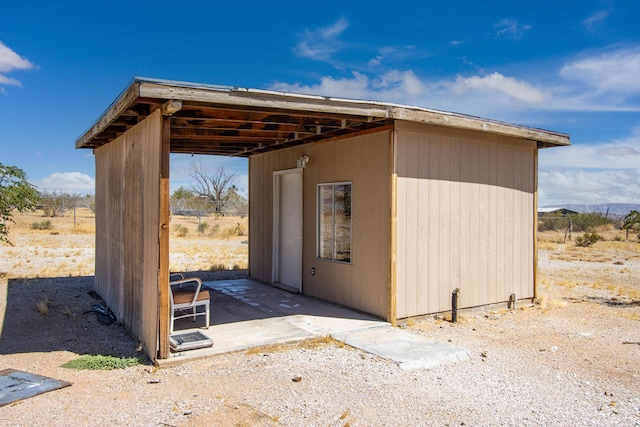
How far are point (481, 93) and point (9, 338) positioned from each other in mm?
15834

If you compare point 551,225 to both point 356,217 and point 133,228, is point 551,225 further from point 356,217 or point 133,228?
point 133,228

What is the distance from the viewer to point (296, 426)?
332 cm

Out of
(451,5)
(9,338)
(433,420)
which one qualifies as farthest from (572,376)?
(451,5)

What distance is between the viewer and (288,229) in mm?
8852

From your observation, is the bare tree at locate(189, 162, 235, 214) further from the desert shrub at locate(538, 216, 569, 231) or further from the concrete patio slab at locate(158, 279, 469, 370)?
the concrete patio slab at locate(158, 279, 469, 370)

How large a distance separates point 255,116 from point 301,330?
2683mm

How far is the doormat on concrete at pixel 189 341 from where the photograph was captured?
4882 millimetres

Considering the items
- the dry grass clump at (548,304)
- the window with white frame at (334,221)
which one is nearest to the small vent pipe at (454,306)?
the window with white frame at (334,221)

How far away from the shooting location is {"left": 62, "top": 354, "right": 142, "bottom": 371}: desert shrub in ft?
15.2

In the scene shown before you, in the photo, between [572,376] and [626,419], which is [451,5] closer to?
[572,376]

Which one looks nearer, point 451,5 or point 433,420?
point 433,420

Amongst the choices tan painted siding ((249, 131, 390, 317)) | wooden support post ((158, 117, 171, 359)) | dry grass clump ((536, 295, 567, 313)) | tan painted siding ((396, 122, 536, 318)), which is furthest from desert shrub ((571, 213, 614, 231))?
wooden support post ((158, 117, 171, 359))

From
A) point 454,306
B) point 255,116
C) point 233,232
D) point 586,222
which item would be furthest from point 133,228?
point 586,222

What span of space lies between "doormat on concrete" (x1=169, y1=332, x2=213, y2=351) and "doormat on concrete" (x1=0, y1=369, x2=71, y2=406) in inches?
41.6
